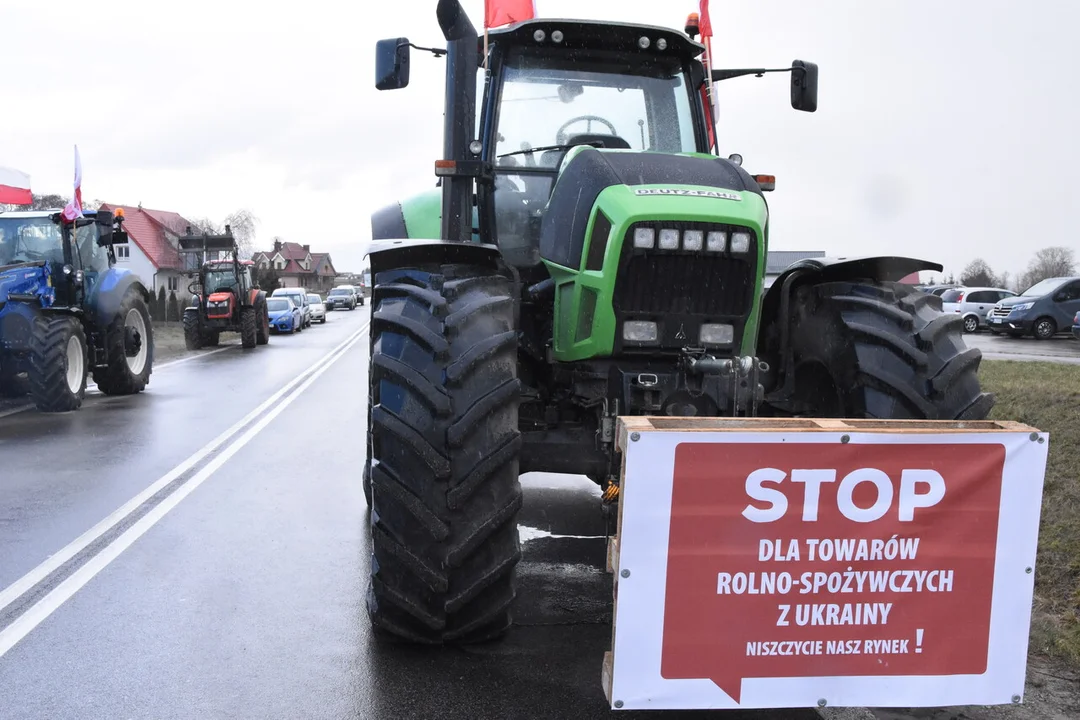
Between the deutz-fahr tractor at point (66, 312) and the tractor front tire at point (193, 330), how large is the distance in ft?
Answer: 37.8

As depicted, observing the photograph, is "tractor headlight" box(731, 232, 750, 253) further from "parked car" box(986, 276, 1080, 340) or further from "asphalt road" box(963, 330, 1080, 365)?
"parked car" box(986, 276, 1080, 340)

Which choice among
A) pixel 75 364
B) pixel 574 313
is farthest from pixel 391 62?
pixel 75 364

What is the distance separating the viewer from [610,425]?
4480 millimetres

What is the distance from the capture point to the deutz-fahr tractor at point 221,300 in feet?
89.6

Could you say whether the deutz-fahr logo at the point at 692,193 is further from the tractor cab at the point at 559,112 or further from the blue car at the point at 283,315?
the blue car at the point at 283,315

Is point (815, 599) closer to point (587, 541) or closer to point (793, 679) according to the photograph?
point (793, 679)

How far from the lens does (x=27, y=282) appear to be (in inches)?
535

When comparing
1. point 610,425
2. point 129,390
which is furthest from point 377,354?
point 129,390

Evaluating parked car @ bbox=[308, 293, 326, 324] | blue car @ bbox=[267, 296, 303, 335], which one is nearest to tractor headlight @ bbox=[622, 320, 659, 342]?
blue car @ bbox=[267, 296, 303, 335]

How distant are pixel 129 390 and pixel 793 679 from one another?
1391 cm

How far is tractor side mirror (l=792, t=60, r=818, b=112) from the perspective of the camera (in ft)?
18.7

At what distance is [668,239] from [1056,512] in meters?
3.51

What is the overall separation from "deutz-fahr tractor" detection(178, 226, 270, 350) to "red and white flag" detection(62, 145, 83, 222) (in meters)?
12.2

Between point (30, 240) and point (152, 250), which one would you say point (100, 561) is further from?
point (152, 250)
